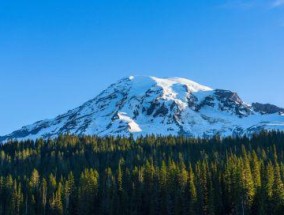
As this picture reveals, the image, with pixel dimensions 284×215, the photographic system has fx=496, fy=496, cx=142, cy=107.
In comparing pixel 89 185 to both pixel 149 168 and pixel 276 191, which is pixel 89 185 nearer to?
pixel 149 168

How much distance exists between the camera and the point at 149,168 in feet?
537

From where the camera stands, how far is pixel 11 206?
16625cm

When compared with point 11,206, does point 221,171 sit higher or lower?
higher

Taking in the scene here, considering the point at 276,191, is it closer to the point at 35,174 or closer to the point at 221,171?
the point at 221,171

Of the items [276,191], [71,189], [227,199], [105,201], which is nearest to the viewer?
[276,191]

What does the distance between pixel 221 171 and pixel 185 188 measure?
572 inches

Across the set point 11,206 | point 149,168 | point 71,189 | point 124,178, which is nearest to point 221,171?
point 149,168

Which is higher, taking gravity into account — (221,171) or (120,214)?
(221,171)

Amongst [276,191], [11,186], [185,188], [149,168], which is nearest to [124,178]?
[149,168]

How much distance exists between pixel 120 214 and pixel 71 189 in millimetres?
22806

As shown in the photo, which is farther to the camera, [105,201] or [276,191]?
[105,201]

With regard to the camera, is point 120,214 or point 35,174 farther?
point 35,174

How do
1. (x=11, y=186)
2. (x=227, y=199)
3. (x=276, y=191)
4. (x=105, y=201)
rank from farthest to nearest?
(x=11, y=186)
(x=105, y=201)
(x=227, y=199)
(x=276, y=191)

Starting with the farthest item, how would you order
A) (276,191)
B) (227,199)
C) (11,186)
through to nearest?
(11,186) < (227,199) < (276,191)
